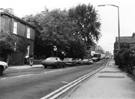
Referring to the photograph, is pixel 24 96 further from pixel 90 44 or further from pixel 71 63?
pixel 90 44

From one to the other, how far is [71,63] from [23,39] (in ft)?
29.2

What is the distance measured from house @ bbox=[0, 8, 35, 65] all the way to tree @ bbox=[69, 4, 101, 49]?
1635cm

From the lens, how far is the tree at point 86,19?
45.7 metres

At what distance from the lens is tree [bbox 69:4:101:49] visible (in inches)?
1797

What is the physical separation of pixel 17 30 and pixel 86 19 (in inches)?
913

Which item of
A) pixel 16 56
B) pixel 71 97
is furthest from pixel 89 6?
pixel 71 97

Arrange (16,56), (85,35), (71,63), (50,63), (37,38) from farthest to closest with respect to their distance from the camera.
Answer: (85,35)
(37,38)
(71,63)
(16,56)
(50,63)

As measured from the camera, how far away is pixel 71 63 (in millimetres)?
31172

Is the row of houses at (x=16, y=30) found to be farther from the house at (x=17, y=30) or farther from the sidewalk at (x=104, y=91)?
the sidewalk at (x=104, y=91)

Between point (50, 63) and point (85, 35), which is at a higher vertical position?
point (85, 35)

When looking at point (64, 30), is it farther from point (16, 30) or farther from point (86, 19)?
point (86, 19)

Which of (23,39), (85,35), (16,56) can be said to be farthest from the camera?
(85,35)

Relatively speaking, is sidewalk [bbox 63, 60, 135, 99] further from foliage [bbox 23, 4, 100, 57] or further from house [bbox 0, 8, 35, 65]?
foliage [bbox 23, 4, 100, 57]

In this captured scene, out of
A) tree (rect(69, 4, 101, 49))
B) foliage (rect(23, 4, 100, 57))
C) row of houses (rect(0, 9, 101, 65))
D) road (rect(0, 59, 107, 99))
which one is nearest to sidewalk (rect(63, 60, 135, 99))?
road (rect(0, 59, 107, 99))
